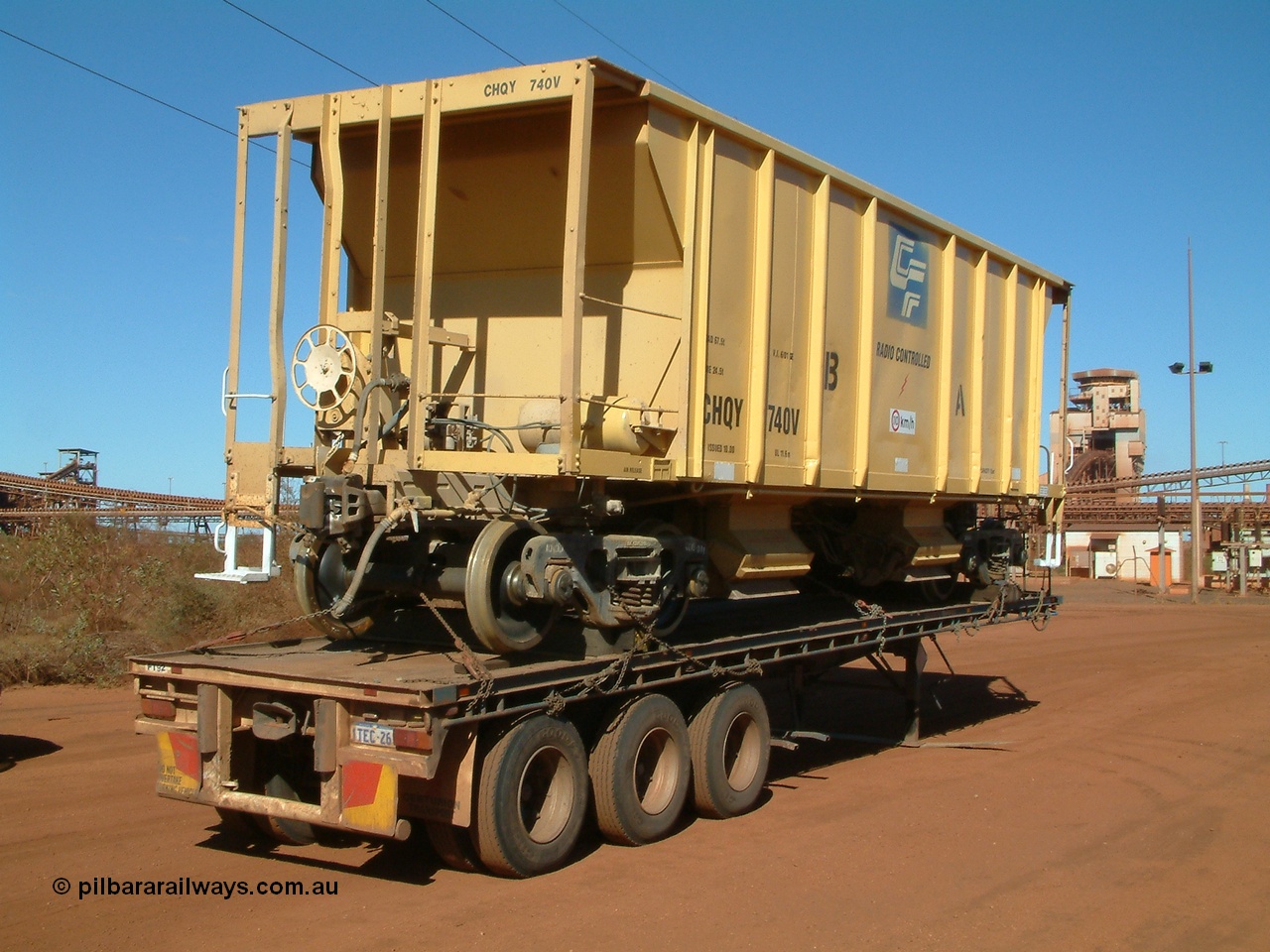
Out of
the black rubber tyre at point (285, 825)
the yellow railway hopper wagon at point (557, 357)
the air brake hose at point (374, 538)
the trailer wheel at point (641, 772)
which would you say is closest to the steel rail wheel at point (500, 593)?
the yellow railway hopper wagon at point (557, 357)

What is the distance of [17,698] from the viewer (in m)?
11.0

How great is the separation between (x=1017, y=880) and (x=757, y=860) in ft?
4.49

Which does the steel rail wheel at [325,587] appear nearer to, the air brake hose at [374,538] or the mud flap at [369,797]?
the air brake hose at [374,538]

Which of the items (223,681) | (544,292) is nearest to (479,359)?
(544,292)

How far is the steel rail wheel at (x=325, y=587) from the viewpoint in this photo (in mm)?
6792

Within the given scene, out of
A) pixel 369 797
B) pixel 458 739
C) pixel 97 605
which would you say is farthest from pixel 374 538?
pixel 97 605

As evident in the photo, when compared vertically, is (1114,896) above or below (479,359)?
below

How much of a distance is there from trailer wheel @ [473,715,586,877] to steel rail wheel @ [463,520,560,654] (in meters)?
0.52

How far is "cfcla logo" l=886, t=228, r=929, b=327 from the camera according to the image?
9281 millimetres

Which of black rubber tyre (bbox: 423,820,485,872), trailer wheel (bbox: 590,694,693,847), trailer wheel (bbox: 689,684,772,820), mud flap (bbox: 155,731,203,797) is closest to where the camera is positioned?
black rubber tyre (bbox: 423,820,485,872)

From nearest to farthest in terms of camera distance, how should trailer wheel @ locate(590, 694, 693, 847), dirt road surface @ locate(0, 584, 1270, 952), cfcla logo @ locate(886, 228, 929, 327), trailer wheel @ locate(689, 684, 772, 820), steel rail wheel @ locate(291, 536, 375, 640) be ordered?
dirt road surface @ locate(0, 584, 1270, 952) < trailer wheel @ locate(590, 694, 693, 847) < steel rail wheel @ locate(291, 536, 375, 640) < trailer wheel @ locate(689, 684, 772, 820) < cfcla logo @ locate(886, 228, 929, 327)

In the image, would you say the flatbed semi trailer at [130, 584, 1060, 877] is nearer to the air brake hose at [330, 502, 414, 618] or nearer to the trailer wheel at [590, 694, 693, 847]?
the trailer wheel at [590, 694, 693, 847]

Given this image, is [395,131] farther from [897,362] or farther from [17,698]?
[17,698]


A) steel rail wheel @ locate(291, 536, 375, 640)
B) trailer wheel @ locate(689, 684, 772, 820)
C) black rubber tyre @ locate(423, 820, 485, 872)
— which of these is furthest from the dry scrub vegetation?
black rubber tyre @ locate(423, 820, 485, 872)
